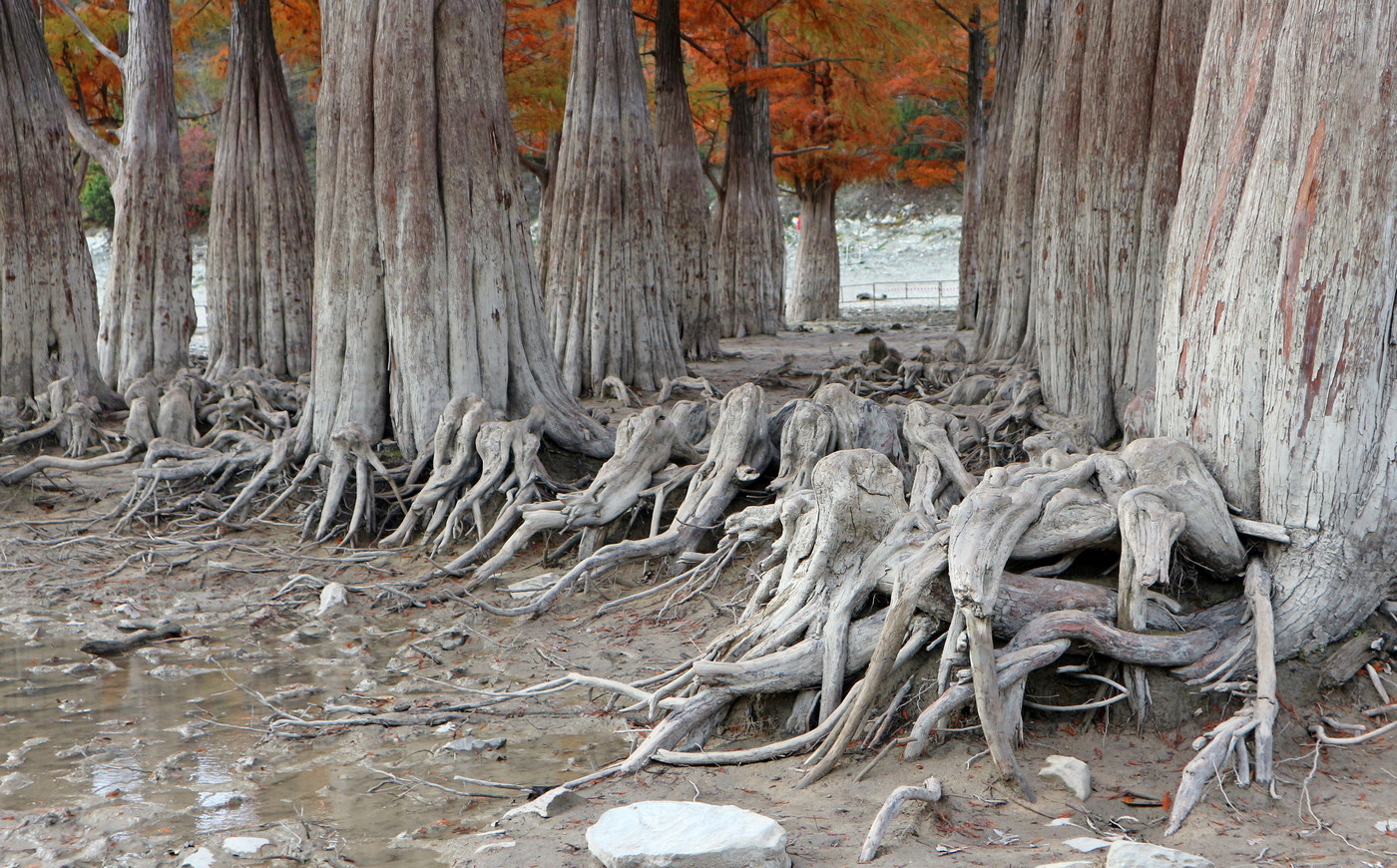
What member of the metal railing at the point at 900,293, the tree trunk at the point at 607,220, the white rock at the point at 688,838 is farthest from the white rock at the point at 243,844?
the metal railing at the point at 900,293

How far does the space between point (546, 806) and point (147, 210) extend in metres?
10.2

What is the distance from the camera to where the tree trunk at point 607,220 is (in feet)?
36.5

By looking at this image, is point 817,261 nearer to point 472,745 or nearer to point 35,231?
point 35,231

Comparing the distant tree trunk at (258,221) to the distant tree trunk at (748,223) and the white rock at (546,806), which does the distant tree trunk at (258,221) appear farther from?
the white rock at (546,806)

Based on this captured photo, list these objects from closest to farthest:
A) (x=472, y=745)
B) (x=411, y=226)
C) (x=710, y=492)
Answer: (x=472, y=745) < (x=710, y=492) < (x=411, y=226)

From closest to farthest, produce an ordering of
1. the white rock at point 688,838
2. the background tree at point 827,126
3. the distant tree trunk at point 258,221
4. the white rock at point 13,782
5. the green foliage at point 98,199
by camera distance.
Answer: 1. the white rock at point 688,838
2. the white rock at point 13,782
3. the distant tree trunk at point 258,221
4. the background tree at point 827,126
5. the green foliage at point 98,199

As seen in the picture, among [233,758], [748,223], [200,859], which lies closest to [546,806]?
[200,859]

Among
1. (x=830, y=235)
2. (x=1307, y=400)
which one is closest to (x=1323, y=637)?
(x=1307, y=400)

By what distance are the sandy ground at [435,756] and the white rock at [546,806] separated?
0.04m

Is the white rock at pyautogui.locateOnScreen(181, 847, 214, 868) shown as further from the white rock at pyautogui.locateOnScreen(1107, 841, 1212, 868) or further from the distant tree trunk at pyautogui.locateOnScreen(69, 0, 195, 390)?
the distant tree trunk at pyautogui.locateOnScreen(69, 0, 195, 390)

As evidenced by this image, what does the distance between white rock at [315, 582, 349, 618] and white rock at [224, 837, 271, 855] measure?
7.92 ft

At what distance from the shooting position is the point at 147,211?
457 inches

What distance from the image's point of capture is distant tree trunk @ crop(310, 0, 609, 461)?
7105 millimetres

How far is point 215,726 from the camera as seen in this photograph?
167 inches
